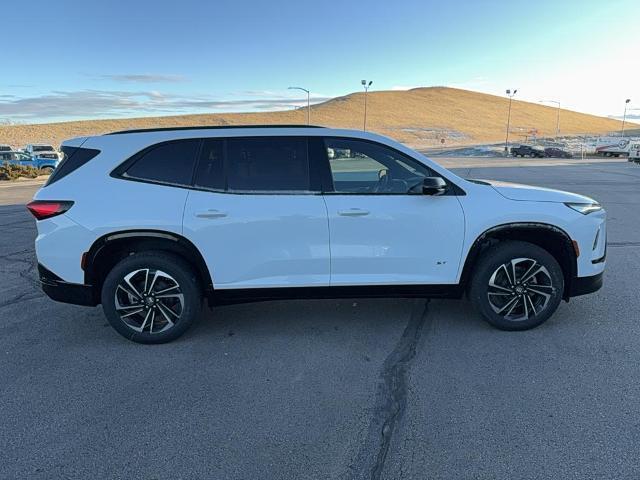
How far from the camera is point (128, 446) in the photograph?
9.05ft

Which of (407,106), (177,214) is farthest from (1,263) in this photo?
(407,106)

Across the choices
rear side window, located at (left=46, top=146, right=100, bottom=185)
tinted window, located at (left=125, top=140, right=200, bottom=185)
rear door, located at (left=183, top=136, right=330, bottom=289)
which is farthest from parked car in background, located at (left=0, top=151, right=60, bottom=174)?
rear door, located at (left=183, top=136, right=330, bottom=289)

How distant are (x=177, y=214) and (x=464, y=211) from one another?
7.74 ft

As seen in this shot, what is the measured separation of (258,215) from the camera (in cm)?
388

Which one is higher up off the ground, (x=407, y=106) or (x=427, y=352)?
(x=407, y=106)

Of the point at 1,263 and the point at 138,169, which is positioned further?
the point at 1,263

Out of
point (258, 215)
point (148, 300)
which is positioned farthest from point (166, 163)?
point (148, 300)

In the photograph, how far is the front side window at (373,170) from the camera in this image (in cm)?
405

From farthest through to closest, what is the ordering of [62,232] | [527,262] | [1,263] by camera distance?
1. [1,263]
2. [527,262]
3. [62,232]

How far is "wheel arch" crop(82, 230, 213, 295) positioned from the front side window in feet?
4.30

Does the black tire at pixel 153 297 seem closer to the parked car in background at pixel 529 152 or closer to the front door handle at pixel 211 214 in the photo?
the front door handle at pixel 211 214

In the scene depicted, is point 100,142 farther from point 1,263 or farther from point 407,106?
point 407,106

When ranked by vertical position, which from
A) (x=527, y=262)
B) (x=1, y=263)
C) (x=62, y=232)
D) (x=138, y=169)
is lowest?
(x=1, y=263)

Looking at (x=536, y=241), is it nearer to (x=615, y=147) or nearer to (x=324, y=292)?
(x=324, y=292)
